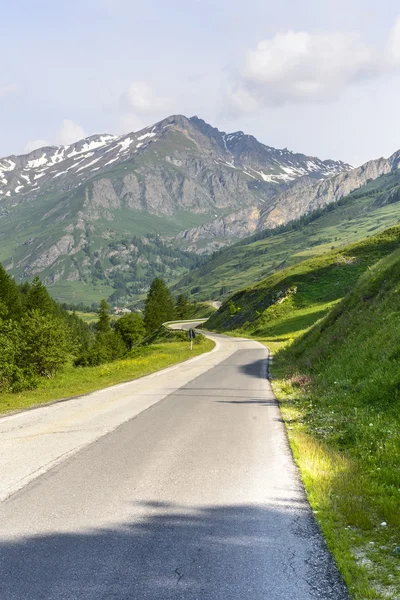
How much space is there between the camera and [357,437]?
1102 centimetres

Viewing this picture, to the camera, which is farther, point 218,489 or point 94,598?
point 218,489

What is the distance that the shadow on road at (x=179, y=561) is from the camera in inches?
196

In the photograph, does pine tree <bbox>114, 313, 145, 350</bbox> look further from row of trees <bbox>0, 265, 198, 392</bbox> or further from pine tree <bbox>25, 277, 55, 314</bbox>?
pine tree <bbox>25, 277, 55, 314</bbox>

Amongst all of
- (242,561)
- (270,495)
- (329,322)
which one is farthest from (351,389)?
(329,322)

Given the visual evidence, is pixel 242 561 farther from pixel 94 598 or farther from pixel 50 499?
pixel 50 499

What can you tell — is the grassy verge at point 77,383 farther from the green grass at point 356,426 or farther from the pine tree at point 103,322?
the pine tree at point 103,322

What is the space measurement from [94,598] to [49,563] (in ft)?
3.44

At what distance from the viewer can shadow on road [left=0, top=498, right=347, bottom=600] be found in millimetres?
4988

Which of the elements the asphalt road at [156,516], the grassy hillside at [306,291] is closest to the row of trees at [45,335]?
the asphalt road at [156,516]

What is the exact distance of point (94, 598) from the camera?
4797 millimetres

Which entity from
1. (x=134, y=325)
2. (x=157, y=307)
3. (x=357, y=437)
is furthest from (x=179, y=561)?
(x=157, y=307)

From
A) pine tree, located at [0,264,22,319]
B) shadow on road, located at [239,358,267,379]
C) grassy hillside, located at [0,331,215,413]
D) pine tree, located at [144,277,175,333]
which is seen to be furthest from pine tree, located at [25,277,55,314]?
shadow on road, located at [239,358,267,379]

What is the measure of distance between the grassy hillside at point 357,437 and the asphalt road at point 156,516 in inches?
16.5

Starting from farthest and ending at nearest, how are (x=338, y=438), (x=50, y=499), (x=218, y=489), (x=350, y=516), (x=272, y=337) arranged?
(x=272, y=337) → (x=338, y=438) → (x=218, y=489) → (x=50, y=499) → (x=350, y=516)
